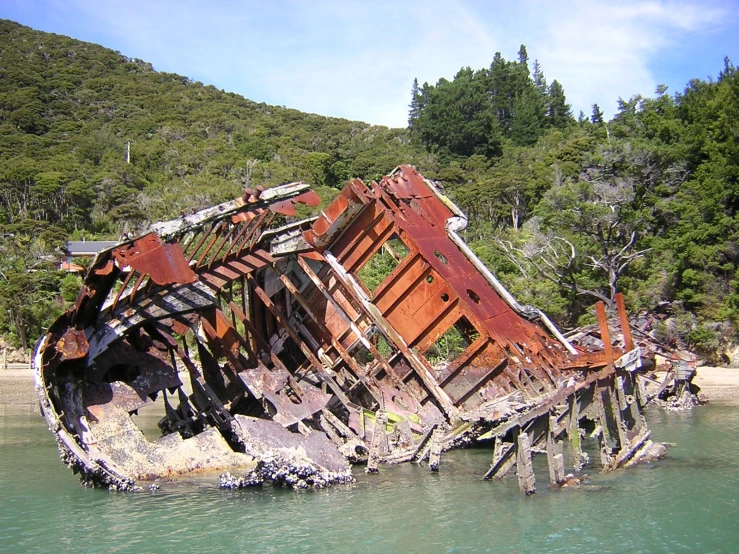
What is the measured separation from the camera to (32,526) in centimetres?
971

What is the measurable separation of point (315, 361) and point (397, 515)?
4.35m

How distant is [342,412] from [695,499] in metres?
5.93

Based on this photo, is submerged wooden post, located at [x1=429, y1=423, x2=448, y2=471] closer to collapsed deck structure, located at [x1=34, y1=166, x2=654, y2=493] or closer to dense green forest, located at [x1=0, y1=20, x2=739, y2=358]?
collapsed deck structure, located at [x1=34, y1=166, x2=654, y2=493]

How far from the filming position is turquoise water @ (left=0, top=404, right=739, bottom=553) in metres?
8.98

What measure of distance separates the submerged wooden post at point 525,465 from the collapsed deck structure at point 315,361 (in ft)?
0.09

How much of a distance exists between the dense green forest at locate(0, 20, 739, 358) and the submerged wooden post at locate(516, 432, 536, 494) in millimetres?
19343

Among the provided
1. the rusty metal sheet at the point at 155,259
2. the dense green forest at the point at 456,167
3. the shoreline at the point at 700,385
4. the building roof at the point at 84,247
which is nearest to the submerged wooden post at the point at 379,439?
the rusty metal sheet at the point at 155,259

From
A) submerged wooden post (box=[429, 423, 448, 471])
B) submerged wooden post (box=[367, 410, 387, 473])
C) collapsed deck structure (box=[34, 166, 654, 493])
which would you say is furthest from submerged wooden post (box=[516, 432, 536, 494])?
submerged wooden post (box=[367, 410, 387, 473])

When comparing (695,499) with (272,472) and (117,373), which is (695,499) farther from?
(117,373)

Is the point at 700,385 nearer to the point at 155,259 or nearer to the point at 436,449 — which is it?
the point at 436,449

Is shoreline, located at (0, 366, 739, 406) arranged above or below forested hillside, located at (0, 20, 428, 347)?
below

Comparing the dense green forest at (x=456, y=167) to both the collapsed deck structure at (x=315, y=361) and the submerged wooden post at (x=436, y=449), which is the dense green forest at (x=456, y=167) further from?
the submerged wooden post at (x=436, y=449)

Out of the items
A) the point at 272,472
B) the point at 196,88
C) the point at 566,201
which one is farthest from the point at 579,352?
the point at 196,88

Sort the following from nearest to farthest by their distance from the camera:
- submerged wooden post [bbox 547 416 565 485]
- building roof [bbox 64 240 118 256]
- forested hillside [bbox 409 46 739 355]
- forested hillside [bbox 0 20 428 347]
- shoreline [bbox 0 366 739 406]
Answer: submerged wooden post [bbox 547 416 565 485] < shoreline [bbox 0 366 739 406] < forested hillside [bbox 409 46 739 355] < forested hillside [bbox 0 20 428 347] < building roof [bbox 64 240 118 256]
